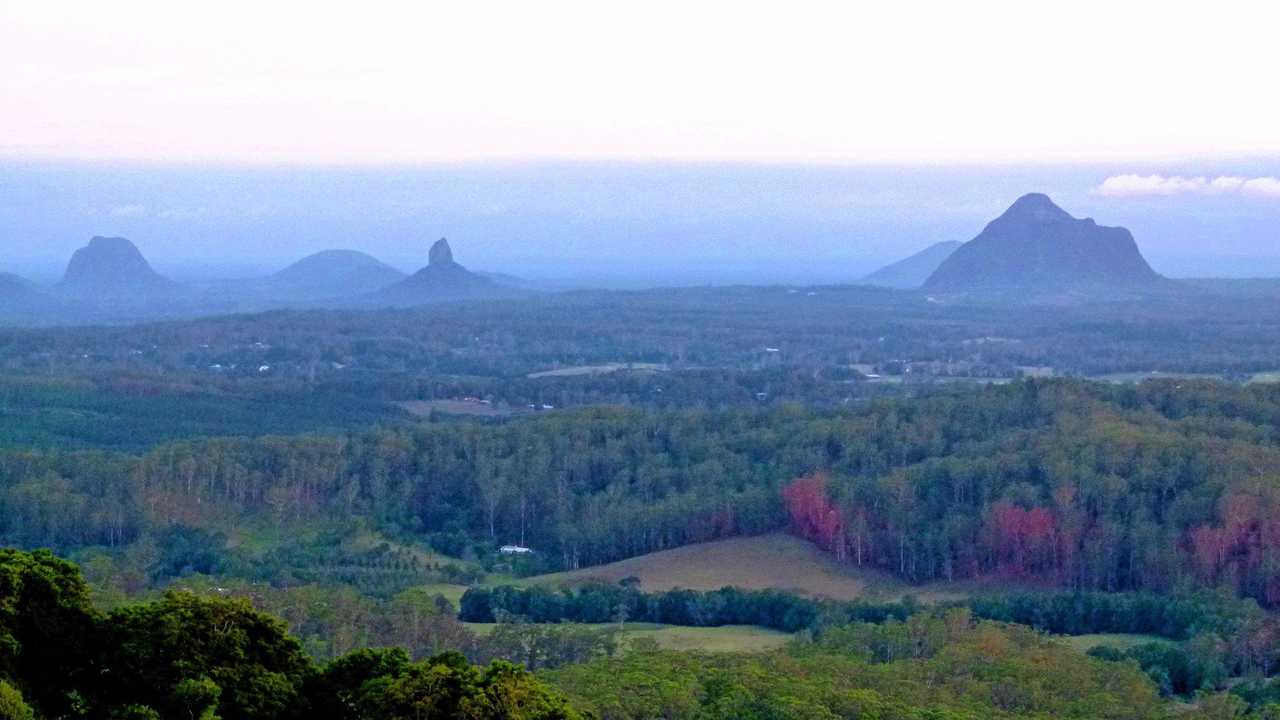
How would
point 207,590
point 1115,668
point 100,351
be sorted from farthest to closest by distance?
1. point 100,351
2. point 207,590
3. point 1115,668

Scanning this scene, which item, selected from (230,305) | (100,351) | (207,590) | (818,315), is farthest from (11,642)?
(230,305)

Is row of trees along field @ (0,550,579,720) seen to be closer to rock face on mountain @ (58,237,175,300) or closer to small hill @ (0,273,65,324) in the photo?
small hill @ (0,273,65,324)

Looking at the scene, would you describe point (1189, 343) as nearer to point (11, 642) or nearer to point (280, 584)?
point (280, 584)

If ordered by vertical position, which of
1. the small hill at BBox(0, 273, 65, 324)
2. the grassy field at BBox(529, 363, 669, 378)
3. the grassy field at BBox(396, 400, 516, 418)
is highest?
the grassy field at BBox(396, 400, 516, 418)

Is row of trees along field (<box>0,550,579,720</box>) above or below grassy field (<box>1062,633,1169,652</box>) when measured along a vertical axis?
above

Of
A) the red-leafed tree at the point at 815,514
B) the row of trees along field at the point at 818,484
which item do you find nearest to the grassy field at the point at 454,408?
the row of trees along field at the point at 818,484

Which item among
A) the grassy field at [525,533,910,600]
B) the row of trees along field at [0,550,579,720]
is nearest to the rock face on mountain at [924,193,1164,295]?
the grassy field at [525,533,910,600]

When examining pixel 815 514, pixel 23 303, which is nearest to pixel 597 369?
pixel 815 514
